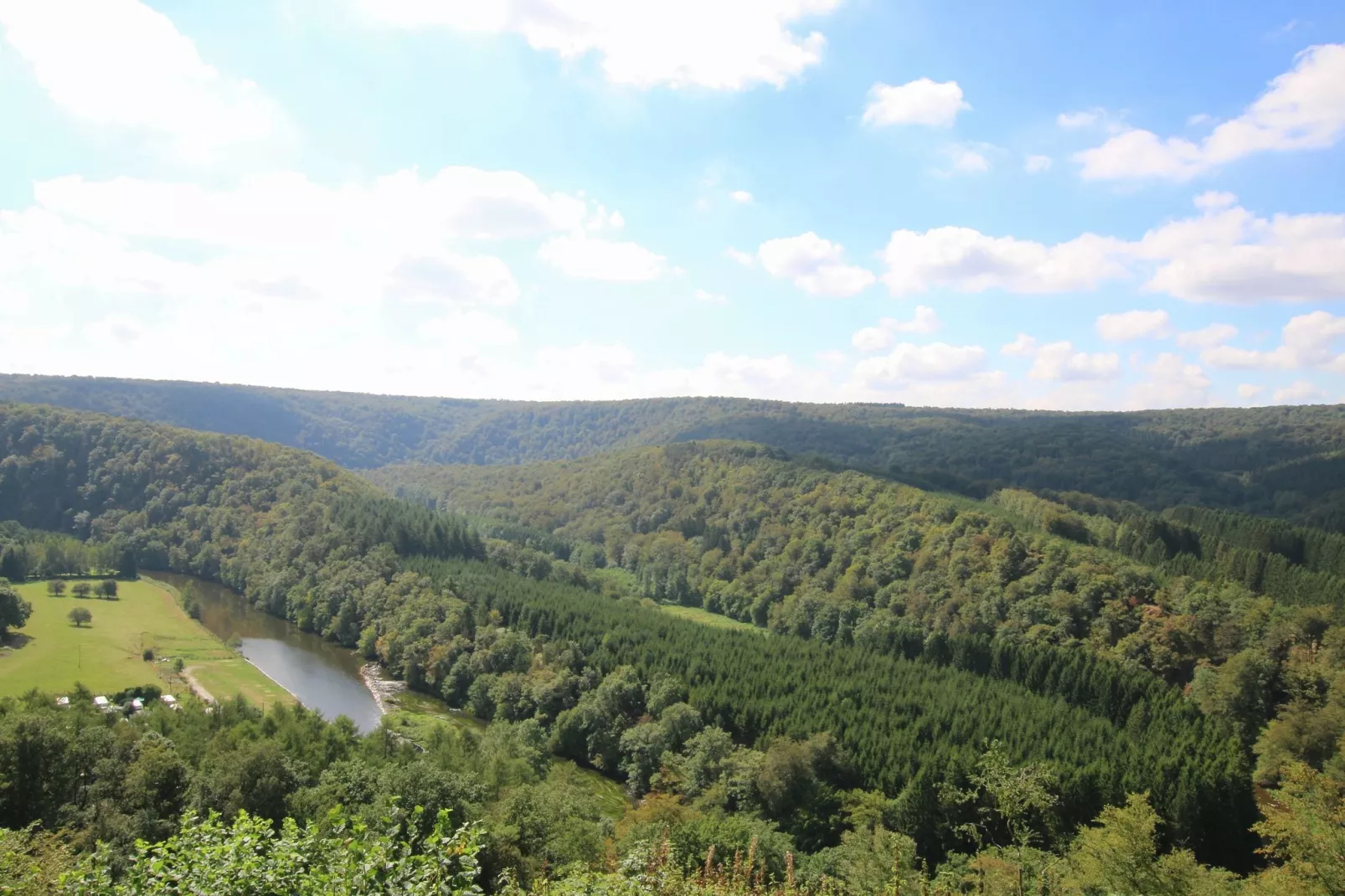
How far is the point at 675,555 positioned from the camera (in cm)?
13750

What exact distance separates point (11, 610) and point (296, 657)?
2684 cm

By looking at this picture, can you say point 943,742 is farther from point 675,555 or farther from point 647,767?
Result: point 675,555

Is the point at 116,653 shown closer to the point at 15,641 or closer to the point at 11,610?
the point at 15,641

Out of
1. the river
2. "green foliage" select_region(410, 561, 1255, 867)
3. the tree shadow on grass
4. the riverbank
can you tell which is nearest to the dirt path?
the river

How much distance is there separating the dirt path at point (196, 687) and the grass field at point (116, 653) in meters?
0.41

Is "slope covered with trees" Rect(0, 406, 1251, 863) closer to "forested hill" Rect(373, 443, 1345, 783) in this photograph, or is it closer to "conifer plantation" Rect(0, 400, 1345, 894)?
"conifer plantation" Rect(0, 400, 1345, 894)

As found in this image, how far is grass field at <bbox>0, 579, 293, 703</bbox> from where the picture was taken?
6738 centimetres

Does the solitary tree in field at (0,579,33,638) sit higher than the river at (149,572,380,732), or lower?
higher

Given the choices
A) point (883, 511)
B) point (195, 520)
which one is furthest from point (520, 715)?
point (195, 520)

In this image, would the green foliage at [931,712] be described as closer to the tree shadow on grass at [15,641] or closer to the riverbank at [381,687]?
the riverbank at [381,687]

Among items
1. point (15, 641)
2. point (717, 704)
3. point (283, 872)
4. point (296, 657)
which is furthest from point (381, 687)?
point (283, 872)

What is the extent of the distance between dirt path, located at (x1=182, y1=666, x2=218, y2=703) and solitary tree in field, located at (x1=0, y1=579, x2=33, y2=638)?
760 inches

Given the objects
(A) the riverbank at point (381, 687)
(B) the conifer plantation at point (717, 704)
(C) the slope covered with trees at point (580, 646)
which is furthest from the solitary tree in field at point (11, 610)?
(A) the riverbank at point (381, 687)

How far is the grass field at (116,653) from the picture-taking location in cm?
6738
